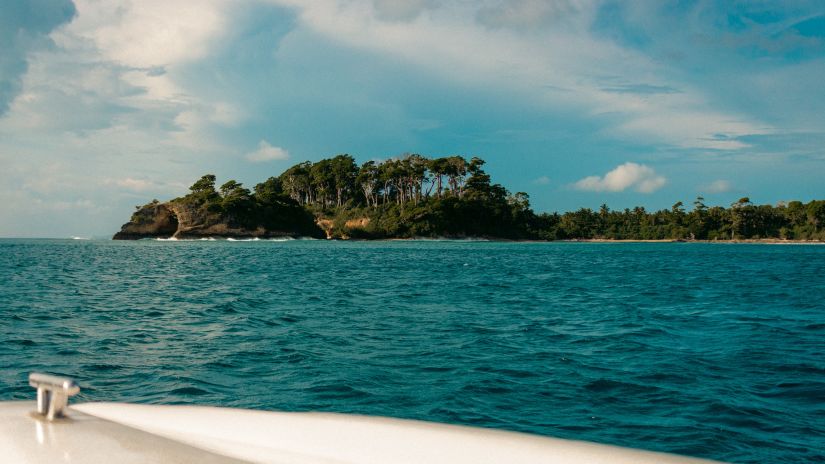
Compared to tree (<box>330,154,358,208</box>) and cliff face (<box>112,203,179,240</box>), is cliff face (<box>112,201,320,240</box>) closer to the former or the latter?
cliff face (<box>112,203,179,240</box>)

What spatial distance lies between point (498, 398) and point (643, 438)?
1.78 metres

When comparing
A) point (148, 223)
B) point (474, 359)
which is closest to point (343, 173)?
point (148, 223)

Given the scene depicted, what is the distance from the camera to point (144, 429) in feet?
6.98

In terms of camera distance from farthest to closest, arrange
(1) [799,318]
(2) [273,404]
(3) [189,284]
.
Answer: (3) [189,284], (1) [799,318], (2) [273,404]

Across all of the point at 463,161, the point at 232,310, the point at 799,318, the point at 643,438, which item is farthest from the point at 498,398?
the point at 463,161

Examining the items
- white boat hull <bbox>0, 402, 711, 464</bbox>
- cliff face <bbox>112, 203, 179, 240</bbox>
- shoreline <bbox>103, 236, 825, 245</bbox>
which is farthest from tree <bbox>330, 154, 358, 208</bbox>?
white boat hull <bbox>0, 402, 711, 464</bbox>

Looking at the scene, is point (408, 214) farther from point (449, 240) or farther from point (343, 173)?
point (343, 173)

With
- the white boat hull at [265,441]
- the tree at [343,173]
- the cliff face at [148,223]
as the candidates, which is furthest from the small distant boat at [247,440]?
the tree at [343,173]

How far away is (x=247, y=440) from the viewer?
6.69ft

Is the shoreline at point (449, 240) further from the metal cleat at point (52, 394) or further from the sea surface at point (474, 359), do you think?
the metal cleat at point (52, 394)

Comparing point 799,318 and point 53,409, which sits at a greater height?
point 53,409

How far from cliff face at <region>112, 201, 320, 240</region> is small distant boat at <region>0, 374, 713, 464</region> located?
128 meters

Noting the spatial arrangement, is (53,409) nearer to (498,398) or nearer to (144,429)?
(144,429)

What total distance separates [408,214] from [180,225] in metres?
49.1
